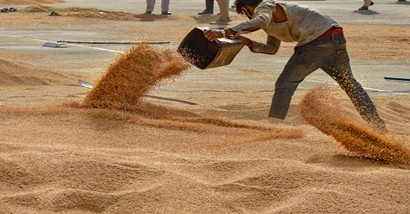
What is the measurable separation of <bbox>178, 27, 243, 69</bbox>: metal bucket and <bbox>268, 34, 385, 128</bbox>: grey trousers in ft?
1.67

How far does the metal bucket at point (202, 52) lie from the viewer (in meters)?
9.17

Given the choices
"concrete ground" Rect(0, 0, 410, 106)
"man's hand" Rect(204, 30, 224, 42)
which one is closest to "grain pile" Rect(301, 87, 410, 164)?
"man's hand" Rect(204, 30, 224, 42)

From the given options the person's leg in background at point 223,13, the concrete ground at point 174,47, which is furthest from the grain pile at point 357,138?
the person's leg in background at point 223,13

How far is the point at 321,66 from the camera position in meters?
9.16

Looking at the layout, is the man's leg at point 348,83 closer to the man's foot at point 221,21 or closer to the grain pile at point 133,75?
the grain pile at point 133,75

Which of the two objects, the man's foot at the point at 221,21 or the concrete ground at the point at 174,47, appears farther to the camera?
the man's foot at the point at 221,21

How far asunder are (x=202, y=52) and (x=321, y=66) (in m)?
1.09

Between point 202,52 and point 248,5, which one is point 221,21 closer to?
point 202,52

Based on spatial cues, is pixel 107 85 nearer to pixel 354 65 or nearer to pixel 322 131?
pixel 322 131

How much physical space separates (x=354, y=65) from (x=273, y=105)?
642 centimetres

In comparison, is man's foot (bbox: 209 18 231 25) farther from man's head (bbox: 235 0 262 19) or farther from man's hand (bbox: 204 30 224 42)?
man's hand (bbox: 204 30 224 42)

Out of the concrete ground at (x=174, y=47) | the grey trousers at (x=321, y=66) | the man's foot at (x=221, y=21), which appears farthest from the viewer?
the man's foot at (x=221, y=21)

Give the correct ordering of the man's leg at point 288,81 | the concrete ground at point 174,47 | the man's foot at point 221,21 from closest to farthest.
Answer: the man's leg at point 288,81
the concrete ground at point 174,47
the man's foot at point 221,21

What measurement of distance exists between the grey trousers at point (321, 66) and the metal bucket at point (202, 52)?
20.0 inches
